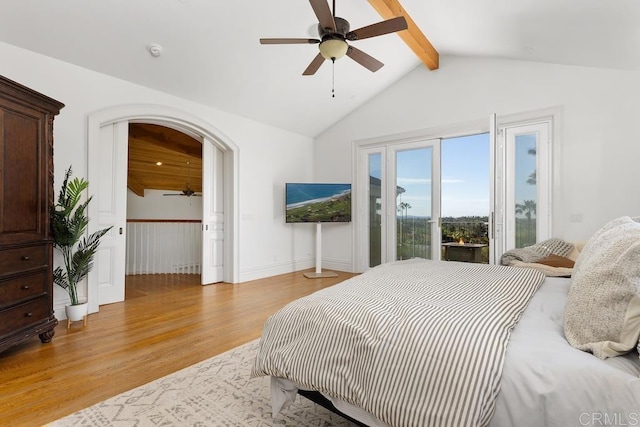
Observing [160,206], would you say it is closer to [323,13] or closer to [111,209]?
[111,209]

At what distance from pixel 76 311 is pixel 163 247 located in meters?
2.86

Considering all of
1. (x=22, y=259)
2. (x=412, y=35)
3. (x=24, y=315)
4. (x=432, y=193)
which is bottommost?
(x=24, y=315)

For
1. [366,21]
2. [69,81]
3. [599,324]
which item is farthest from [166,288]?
[599,324]

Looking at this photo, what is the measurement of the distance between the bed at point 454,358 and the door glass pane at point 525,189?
303cm

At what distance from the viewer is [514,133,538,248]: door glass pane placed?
431 cm

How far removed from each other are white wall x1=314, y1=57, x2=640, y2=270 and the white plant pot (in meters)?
5.00

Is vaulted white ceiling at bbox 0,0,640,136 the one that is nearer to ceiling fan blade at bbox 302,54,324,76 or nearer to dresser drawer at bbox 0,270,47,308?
ceiling fan blade at bbox 302,54,324,76

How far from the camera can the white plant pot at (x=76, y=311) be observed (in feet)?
10.4

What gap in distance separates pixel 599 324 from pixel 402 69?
16.0ft

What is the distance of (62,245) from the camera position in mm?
3037

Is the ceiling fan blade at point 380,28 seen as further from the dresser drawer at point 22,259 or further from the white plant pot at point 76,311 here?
the white plant pot at point 76,311

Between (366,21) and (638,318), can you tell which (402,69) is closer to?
(366,21)

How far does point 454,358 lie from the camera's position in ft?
3.51

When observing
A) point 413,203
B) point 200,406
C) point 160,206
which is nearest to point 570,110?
point 413,203
